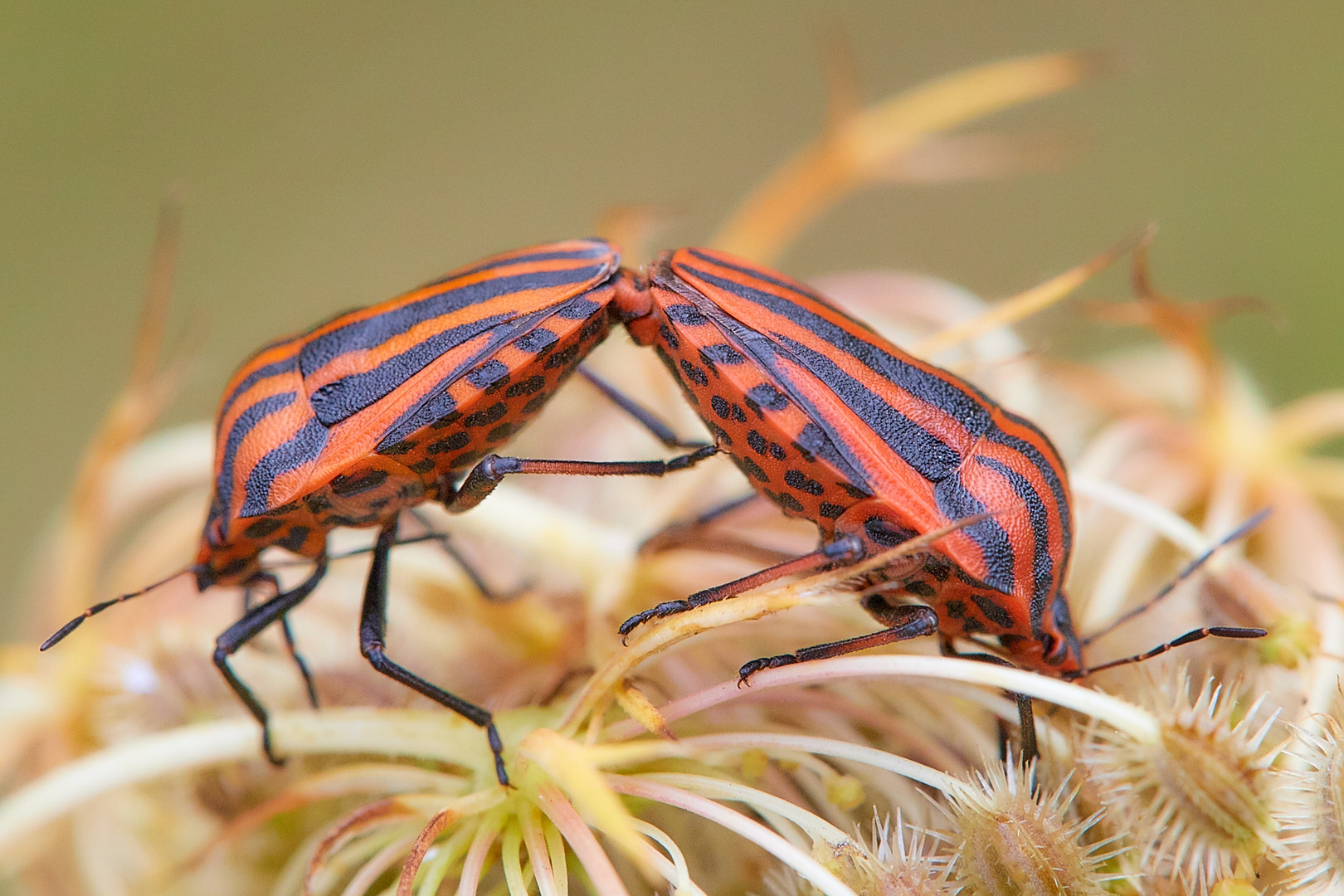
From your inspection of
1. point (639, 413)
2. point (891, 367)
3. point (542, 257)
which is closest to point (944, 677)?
point (891, 367)

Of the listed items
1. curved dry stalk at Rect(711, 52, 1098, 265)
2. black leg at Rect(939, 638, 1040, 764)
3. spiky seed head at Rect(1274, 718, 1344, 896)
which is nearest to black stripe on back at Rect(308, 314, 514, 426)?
black leg at Rect(939, 638, 1040, 764)

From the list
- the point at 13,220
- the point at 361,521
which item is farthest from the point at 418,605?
the point at 13,220

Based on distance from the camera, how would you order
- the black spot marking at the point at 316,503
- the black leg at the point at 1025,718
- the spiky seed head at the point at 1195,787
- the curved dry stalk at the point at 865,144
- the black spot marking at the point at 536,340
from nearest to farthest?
1. the spiky seed head at the point at 1195,787
2. the black leg at the point at 1025,718
3. the black spot marking at the point at 536,340
4. the black spot marking at the point at 316,503
5. the curved dry stalk at the point at 865,144

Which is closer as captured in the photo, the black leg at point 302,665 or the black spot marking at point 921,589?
the black spot marking at point 921,589

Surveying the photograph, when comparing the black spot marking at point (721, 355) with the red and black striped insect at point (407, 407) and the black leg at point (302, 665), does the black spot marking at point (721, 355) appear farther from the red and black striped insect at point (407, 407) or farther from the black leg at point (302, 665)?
the black leg at point (302, 665)

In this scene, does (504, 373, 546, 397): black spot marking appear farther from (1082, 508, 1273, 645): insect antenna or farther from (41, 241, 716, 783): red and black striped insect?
(1082, 508, 1273, 645): insect antenna

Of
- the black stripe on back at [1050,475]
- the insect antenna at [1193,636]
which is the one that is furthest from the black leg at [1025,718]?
the black stripe on back at [1050,475]

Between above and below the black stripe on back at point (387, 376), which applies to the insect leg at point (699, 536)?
above
